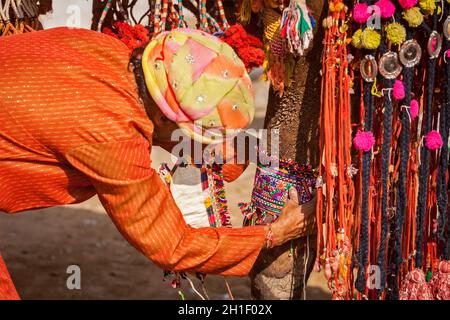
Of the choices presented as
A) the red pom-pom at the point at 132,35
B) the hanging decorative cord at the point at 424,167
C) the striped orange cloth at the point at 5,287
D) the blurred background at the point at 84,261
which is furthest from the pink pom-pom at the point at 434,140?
the blurred background at the point at 84,261

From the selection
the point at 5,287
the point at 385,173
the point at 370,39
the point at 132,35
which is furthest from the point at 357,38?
the point at 5,287

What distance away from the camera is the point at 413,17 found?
5.94 feet

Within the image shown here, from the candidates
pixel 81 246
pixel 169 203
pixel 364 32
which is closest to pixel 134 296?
pixel 81 246

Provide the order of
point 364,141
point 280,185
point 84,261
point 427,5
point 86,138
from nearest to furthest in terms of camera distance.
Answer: point 86,138
point 427,5
point 364,141
point 280,185
point 84,261

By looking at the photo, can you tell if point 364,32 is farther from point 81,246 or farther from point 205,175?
point 81,246

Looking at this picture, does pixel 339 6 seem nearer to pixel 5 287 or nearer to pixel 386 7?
pixel 386 7

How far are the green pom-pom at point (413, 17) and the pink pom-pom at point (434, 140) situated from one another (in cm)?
30

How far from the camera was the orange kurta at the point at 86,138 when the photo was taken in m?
1.72

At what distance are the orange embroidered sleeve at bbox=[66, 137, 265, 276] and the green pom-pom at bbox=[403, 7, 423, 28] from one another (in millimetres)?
652

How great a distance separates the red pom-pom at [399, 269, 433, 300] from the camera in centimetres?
202

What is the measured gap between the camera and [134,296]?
3465 mm

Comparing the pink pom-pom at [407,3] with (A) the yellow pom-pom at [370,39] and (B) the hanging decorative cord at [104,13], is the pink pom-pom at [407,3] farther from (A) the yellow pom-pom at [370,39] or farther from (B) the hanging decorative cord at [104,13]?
(B) the hanging decorative cord at [104,13]

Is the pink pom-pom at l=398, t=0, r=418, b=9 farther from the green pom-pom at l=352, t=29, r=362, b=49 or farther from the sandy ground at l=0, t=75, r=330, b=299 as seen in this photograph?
the sandy ground at l=0, t=75, r=330, b=299

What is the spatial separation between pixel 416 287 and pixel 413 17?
28.6 inches
